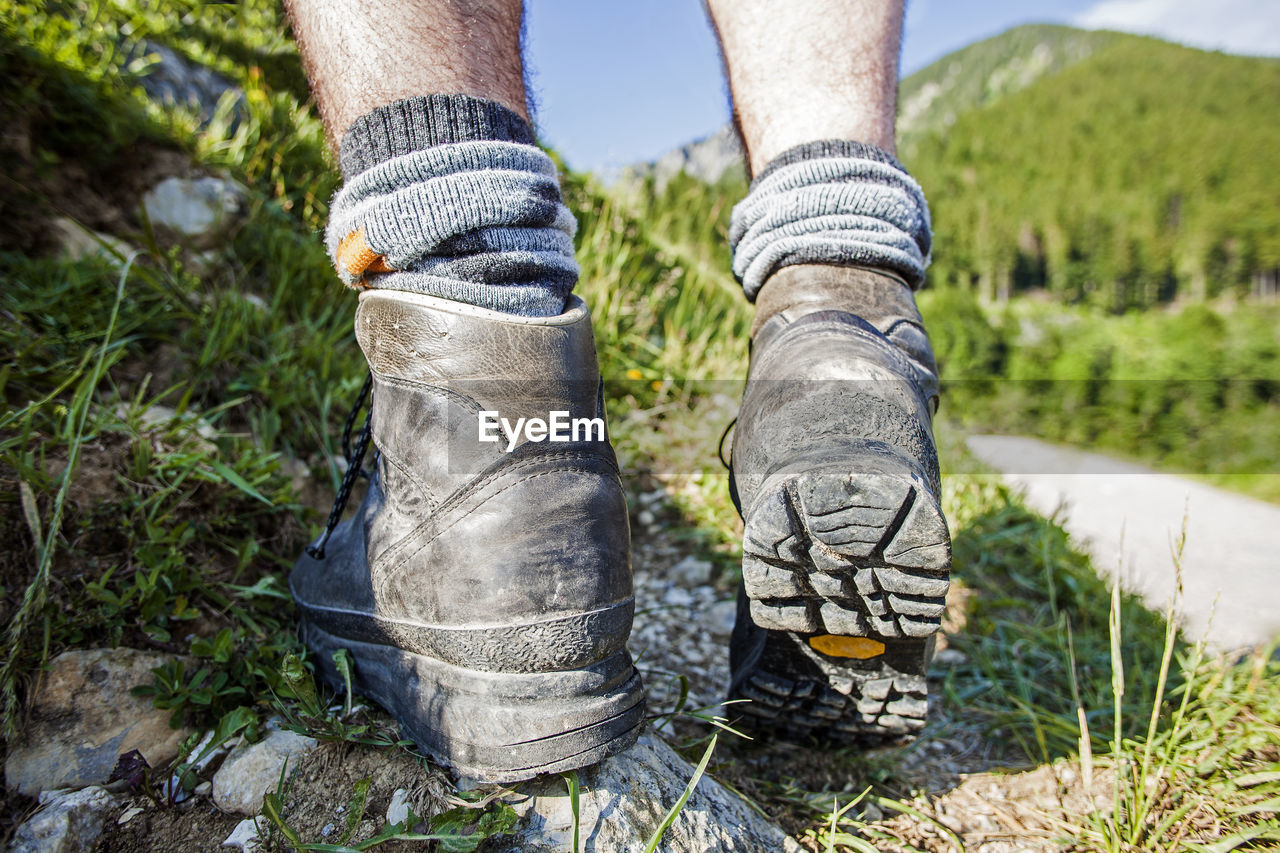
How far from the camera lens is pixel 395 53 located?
967 mm

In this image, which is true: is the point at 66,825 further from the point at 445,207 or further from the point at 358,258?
the point at 445,207

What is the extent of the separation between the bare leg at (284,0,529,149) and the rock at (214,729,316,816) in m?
0.89

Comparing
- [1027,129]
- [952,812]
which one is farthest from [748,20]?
[1027,129]

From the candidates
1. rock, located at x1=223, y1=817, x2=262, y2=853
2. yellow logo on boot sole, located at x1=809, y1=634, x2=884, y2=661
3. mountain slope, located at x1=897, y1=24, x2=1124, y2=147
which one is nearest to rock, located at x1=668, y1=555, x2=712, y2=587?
yellow logo on boot sole, located at x1=809, y1=634, x2=884, y2=661

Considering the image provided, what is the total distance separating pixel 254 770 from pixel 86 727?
0.29m

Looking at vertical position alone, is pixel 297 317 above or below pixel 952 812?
above

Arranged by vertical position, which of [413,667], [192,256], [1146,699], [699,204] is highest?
[699,204]

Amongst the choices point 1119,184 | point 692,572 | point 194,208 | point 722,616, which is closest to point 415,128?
point 722,616

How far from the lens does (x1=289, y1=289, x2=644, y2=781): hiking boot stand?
899mm

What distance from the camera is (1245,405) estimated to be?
132ft

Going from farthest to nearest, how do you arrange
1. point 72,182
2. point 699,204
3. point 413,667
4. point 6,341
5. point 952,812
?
point 699,204 < point 72,182 < point 6,341 < point 952,812 < point 413,667

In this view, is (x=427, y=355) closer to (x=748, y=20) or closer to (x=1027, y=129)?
(x=748, y=20)

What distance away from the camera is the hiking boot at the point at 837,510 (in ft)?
2.78

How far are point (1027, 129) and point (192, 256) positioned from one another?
129 m
